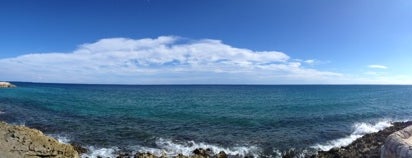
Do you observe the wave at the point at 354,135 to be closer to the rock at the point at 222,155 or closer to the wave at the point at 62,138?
the rock at the point at 222,155

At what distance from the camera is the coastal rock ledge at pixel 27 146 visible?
15.2 metres

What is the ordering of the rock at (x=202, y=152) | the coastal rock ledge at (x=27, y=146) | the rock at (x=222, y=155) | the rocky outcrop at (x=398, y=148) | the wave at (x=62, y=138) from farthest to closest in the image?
the wave at (x=62, y=138) < the rock at (x=202, y=152) < the rock at (x=222, y=155) < the coastal rock ledge at (x=27, y=146) < the rocky outcrop at (x=398, y=148)

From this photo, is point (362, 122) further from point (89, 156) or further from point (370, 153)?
point (89, 156)

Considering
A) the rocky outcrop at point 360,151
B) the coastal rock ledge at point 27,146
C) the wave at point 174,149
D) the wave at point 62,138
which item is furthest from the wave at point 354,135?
the wave at point 62,138

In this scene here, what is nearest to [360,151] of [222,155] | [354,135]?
[222,155]

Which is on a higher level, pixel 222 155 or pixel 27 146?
pixel 27 146

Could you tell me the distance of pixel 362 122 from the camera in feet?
128

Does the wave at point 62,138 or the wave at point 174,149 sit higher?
the wave at point 62,138

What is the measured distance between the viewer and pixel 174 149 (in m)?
23.0

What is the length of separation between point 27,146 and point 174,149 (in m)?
9.63

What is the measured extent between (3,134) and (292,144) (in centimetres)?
1915

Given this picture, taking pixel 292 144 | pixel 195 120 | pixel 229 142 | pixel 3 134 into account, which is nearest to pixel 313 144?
pixel 292 144

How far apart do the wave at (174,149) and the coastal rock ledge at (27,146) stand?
12.2ft

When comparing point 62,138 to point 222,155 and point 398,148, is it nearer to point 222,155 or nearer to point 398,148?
point 222,155
